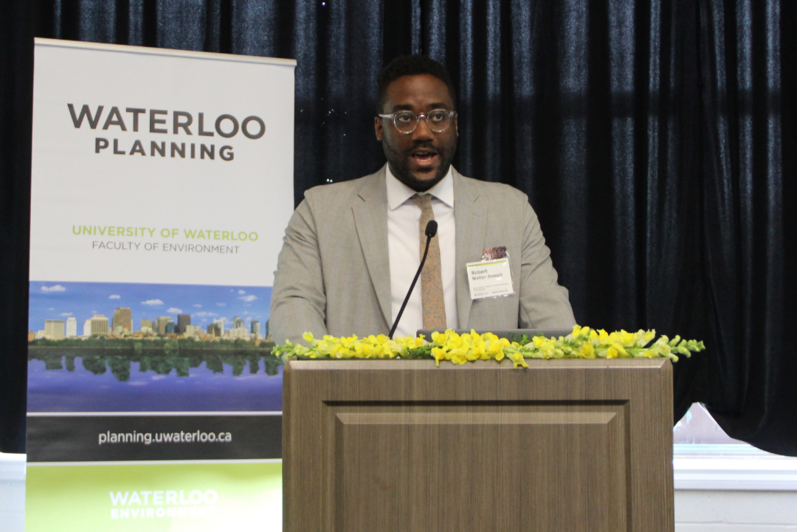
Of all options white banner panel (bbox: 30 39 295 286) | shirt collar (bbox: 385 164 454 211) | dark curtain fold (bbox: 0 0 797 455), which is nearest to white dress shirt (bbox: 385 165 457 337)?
shirt collar (bbox: 385 164 454 211)

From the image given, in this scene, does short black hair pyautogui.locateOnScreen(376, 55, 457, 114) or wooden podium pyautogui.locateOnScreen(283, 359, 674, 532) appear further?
short black hair pyautogui.locateOnScreen(376, 55, 457, 114)

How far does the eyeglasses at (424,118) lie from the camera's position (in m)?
2.21

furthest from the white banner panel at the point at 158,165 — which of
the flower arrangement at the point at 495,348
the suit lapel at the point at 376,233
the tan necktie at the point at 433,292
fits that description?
the flower arrangement at the point at 495,348

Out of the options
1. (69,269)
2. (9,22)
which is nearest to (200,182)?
(69,269)

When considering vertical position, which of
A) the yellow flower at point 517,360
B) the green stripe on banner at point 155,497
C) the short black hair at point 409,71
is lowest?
the green stripe on banner at point 155,497

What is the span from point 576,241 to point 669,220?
426mm

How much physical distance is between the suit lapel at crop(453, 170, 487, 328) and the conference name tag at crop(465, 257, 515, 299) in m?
0.03

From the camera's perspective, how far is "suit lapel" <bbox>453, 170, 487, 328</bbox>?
2.12 meters

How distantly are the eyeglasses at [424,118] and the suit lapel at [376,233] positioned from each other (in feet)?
0.67

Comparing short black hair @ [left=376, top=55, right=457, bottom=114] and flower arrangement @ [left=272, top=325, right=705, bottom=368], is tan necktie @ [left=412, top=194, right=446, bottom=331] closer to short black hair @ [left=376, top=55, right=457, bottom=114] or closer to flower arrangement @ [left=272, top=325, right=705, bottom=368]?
short black hair @ [left=376, top=55, right=457, bottom=114]

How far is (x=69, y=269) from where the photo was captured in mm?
2621

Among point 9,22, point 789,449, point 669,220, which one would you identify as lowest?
point 789,449

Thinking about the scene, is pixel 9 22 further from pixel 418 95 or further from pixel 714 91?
pixel 714 91

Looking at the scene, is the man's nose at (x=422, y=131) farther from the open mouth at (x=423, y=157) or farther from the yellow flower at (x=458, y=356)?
the yellow flower at (x=458, y=356)
